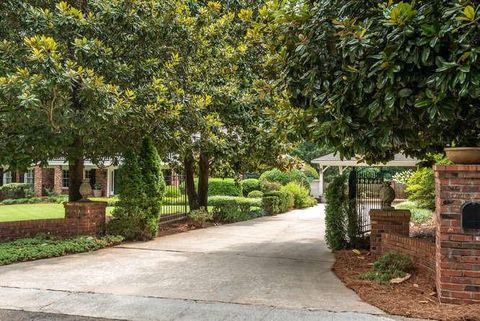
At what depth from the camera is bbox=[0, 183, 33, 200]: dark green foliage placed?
1105 inches

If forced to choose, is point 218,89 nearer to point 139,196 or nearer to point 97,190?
point 139,196

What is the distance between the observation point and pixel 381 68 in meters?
5.23

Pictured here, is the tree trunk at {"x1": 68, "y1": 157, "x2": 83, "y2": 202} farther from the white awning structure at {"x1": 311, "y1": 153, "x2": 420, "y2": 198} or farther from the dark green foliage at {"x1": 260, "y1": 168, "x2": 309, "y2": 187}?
the dark green foliage at {"x1": 260, "y1": 168, "x2": 309, "y2": 187}

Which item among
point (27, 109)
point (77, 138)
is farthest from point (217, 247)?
point (27, 109)

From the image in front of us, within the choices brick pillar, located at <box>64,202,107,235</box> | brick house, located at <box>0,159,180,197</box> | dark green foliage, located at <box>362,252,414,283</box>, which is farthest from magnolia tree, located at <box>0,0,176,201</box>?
brick house, located at <box>0,159,180,197</box>

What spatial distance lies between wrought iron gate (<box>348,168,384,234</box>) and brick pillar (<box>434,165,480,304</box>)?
3770 millimetres

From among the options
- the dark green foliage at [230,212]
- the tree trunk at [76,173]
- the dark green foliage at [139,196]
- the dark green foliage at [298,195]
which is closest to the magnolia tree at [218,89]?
the dark green foliage at [139,196]

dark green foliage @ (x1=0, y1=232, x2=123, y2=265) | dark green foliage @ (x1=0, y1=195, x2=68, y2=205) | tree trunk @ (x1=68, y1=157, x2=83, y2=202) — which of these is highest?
tree trunk @ (x1=68, y1=157, x2=83, y2=202)

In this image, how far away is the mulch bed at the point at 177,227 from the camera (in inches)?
505

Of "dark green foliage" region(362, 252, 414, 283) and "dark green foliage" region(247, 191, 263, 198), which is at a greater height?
"dark green foliage" region(247, 191, 263, 198)

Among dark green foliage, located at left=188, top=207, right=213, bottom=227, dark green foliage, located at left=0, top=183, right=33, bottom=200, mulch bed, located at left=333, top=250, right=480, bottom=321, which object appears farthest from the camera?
dark green foliage, located at left=0, top=183, right=33, bottom=200

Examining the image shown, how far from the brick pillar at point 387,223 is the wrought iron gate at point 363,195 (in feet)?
3.29

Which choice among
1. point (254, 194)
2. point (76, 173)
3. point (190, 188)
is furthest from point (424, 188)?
point (254, 194)

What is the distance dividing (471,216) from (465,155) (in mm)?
762
